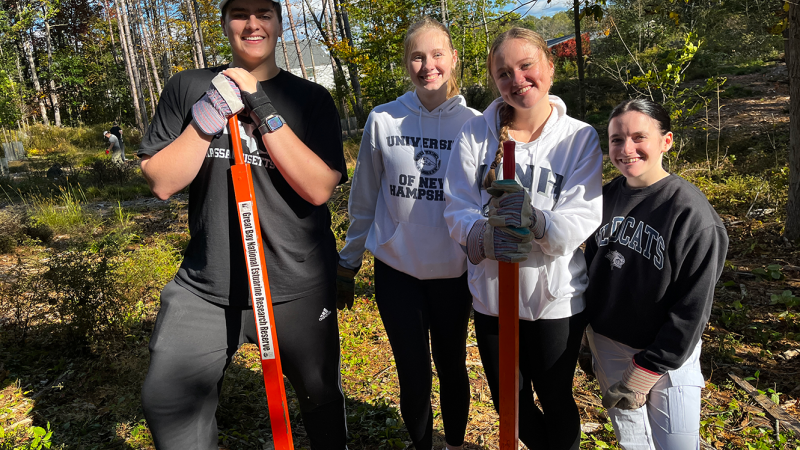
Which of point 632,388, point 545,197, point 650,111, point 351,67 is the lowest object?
point 632,388

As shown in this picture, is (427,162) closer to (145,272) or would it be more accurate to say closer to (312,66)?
(145,272)

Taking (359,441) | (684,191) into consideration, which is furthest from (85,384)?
(684,191)

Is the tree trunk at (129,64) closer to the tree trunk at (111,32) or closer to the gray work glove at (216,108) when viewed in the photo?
the tree trunk at (111,32)

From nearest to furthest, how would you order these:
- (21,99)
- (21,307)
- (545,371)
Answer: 1. (545,371)
2. (21,307)
3. (21,99)

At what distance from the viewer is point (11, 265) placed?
20.6 ft

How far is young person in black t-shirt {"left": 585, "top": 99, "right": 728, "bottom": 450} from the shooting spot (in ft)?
5.77

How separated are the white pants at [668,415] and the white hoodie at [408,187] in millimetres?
893

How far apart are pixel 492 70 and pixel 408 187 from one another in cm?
63

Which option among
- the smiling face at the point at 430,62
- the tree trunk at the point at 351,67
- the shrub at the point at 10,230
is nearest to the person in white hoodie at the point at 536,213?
the smiling face at the point at 430,62

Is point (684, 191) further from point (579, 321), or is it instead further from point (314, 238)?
point (314, 238)

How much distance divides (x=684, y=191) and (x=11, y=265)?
24.2ft

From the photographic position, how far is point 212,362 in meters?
1.90

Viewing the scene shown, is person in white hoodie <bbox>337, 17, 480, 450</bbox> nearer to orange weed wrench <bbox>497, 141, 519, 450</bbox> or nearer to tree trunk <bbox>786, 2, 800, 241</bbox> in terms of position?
orange weed wrench <bbox>497, 141, 519, 450</bbox>

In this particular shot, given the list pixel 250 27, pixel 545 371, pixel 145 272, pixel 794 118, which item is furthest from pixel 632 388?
pixel 145 272
